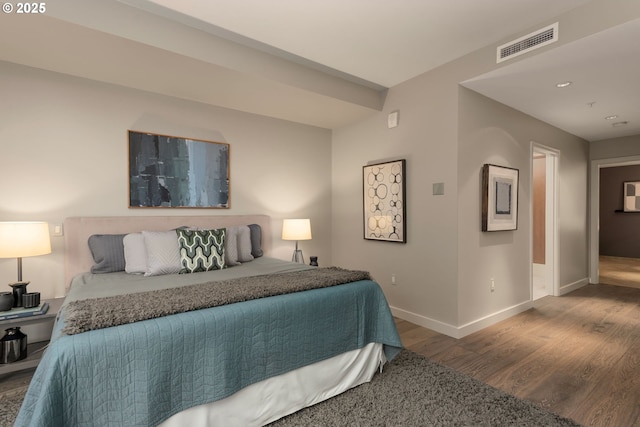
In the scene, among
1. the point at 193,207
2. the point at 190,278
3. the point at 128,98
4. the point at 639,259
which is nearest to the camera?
the point at 190,278

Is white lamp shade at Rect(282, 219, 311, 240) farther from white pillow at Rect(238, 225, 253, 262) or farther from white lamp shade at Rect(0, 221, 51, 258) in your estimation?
white lamp shade at Rect(0, 221, 51, 258)

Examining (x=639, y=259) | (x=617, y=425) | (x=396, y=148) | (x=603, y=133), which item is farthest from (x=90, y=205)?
(x=639, y=259)

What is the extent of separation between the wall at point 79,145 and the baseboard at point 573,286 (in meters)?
4.47

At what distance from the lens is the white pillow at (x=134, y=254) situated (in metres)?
2.72

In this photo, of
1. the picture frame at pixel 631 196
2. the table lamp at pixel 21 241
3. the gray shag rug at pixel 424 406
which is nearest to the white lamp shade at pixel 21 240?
the table lamp at pixel 21 241

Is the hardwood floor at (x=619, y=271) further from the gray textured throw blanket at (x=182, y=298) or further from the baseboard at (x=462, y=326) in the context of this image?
the gray textured throw blanket at (x=182, y=298)

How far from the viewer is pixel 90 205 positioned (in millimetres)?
2912

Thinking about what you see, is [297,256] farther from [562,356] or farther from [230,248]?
[562,356]

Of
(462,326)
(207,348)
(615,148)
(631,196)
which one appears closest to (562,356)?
(462,326)

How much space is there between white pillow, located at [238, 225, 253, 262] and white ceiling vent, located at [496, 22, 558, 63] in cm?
286

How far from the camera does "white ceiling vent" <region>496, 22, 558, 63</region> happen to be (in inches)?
94.3

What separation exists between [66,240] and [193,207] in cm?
111

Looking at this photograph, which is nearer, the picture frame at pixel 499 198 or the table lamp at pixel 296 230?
the picture frame at pixel 499 198

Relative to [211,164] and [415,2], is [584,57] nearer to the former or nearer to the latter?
[415,2]
